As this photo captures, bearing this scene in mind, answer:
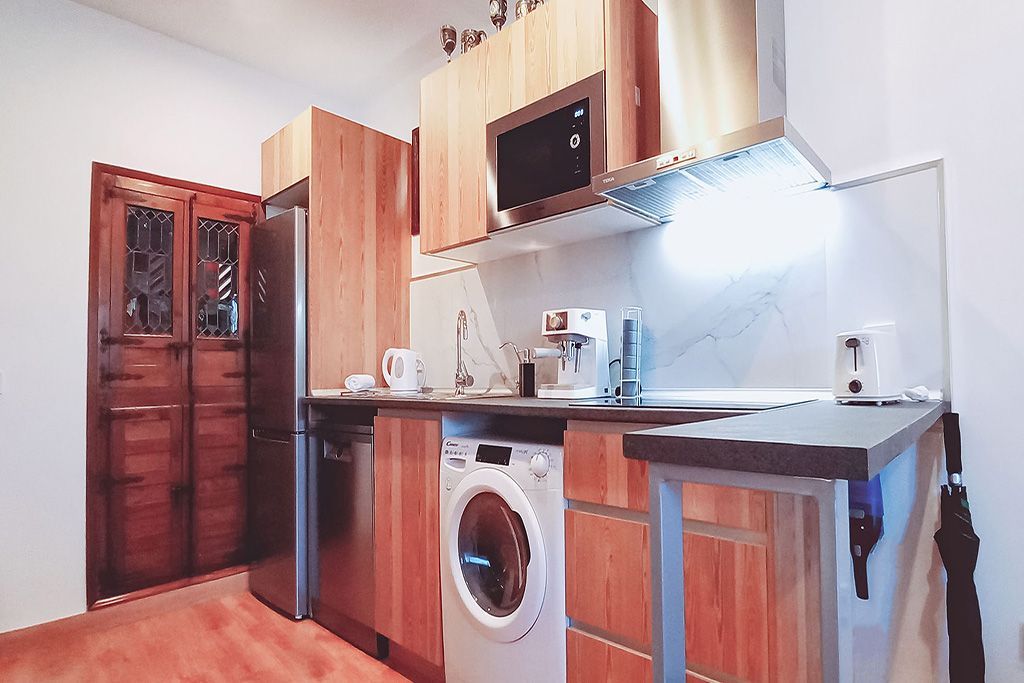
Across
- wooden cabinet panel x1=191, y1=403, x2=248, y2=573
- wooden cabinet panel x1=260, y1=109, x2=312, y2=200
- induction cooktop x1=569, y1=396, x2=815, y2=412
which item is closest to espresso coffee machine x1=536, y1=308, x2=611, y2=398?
induction cooktop x1=569, y1=396, x2=815, y2=412

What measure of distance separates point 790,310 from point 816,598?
880 millimetres

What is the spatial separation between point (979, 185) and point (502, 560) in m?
1.63

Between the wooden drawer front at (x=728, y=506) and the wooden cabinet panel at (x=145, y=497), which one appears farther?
the wooden cabinet panel at (x=145, y=497)

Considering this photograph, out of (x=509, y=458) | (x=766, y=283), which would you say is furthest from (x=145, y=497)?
(x=766, y=283)

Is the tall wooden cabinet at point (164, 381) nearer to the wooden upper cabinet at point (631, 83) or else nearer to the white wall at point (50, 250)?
the white wall at point (50, 250)

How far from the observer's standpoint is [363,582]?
2350 mm

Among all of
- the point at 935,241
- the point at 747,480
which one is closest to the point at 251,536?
the point at 747,480

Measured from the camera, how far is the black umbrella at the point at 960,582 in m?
1.33

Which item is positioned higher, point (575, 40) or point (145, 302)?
point (575, 40)

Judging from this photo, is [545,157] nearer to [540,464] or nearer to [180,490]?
[540,464]

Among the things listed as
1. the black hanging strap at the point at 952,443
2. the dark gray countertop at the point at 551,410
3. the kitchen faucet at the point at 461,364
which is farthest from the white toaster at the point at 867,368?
the kitchen faucet at the point at 461,364

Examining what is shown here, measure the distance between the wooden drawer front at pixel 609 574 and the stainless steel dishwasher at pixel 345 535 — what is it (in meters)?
1.02

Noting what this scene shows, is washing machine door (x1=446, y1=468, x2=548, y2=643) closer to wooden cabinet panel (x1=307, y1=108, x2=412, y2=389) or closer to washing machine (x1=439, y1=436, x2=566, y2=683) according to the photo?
washing machine (x1=439, y1=436, x2=566, y2=683)

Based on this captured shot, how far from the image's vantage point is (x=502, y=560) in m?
1.82
